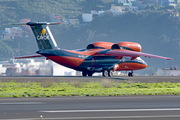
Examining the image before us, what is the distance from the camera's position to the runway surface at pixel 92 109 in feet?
57.8

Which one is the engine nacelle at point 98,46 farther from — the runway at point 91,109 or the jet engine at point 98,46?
the runway at point 91,109

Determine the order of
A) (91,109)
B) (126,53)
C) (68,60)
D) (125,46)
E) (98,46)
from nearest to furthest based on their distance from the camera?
(91,109) → (68,60) → (126,53) → (125,46) → (98,46)

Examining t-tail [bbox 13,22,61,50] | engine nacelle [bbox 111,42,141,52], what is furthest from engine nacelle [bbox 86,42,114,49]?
t-tail [bbox 13,22,61,50]

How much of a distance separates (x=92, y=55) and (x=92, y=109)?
3367cm

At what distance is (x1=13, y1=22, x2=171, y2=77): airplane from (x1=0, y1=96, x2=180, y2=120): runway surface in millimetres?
25921

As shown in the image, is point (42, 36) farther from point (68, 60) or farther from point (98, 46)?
point (98, 46)

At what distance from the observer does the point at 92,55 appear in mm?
53719

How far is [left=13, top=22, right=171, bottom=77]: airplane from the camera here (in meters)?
50.1

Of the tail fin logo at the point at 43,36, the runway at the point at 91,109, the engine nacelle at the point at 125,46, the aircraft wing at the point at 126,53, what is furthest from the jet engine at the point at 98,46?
the runway at the point at 91,109

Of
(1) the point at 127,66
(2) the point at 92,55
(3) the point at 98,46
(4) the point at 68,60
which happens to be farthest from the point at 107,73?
(4) the point at 68,60

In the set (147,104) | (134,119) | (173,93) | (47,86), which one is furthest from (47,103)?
(47,86)

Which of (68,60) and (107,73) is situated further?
(107,73)

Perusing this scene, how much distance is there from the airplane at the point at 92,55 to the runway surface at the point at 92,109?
25.9 metres

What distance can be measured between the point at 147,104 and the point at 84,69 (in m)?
31.4
